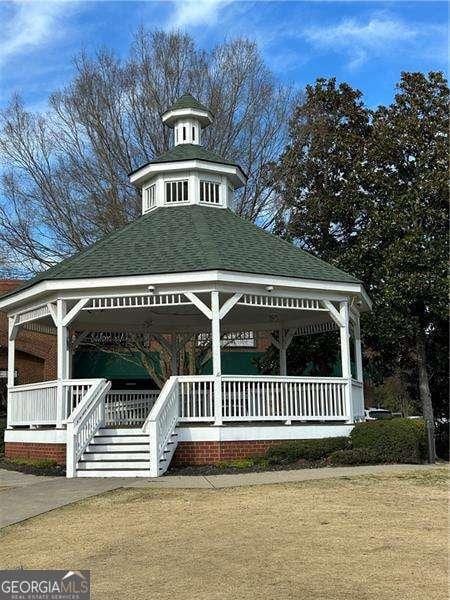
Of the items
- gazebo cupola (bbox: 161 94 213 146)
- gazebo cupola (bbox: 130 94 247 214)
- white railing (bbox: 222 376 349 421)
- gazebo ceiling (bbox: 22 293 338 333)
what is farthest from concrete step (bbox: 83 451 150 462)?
gazebo cupola (bbox: 161 94 213 146)

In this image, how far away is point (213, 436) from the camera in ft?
47.8

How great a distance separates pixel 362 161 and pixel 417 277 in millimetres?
5125

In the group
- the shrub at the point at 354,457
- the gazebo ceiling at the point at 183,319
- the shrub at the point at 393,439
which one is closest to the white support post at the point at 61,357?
the gazebo ceiling at the point at 183,319

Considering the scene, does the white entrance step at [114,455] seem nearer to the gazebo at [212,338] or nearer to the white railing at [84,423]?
the gazebo at [212,338]

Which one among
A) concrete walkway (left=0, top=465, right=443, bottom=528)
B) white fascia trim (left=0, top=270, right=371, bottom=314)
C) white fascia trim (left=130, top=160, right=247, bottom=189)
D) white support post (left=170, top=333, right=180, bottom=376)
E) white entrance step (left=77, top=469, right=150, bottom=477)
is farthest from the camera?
white support post (left=170, top=333, right=180, bottom=376)

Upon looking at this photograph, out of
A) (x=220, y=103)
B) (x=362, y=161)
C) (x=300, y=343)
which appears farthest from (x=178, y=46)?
(x=300, y=343)

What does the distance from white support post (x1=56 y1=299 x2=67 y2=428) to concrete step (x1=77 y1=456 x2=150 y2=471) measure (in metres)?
1.84

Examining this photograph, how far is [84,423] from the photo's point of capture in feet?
45.5

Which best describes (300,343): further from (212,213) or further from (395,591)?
(395,591)

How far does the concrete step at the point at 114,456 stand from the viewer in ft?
44.4

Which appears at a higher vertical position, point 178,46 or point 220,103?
point 178,46

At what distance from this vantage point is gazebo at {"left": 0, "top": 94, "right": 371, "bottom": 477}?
1413 cm

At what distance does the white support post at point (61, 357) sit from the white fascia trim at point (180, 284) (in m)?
0.34

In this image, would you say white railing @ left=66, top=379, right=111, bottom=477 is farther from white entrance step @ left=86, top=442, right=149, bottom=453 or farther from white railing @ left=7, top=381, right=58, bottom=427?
white railing @ left=7, top=381, right=58, bottom=427
